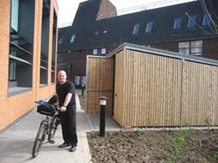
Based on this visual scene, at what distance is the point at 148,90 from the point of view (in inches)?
436

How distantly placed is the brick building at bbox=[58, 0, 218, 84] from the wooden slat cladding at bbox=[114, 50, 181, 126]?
11.7 meters

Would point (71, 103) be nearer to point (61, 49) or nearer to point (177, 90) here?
point (177, 90)

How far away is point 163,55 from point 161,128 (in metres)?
2.51

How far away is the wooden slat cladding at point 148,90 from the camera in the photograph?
10797mm

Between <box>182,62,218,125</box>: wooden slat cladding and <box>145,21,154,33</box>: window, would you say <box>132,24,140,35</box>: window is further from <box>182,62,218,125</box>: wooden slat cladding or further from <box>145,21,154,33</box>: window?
<box>182,62,218,125</box>: wooden slat cladding

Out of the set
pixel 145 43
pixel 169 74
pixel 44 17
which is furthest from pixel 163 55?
pixel 145 43

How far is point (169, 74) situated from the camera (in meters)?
11.4

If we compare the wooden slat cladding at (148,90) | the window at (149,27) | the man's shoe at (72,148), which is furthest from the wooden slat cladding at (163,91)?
the window at (149,27)

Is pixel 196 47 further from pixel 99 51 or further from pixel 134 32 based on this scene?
pixel 99 51

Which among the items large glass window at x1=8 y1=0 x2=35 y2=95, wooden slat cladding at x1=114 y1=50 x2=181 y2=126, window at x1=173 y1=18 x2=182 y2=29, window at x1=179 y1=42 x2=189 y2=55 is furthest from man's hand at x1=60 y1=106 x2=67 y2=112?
window at x1=173 y1=18 x2=182 y2=29

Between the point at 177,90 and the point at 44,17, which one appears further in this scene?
the point at 44,17

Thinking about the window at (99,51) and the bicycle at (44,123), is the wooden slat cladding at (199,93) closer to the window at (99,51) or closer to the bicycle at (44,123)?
the bicycle at (44,123)

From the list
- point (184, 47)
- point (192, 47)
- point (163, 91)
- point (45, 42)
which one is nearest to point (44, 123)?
point (163, 91)

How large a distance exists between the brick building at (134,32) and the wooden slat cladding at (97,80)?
10.1 m
